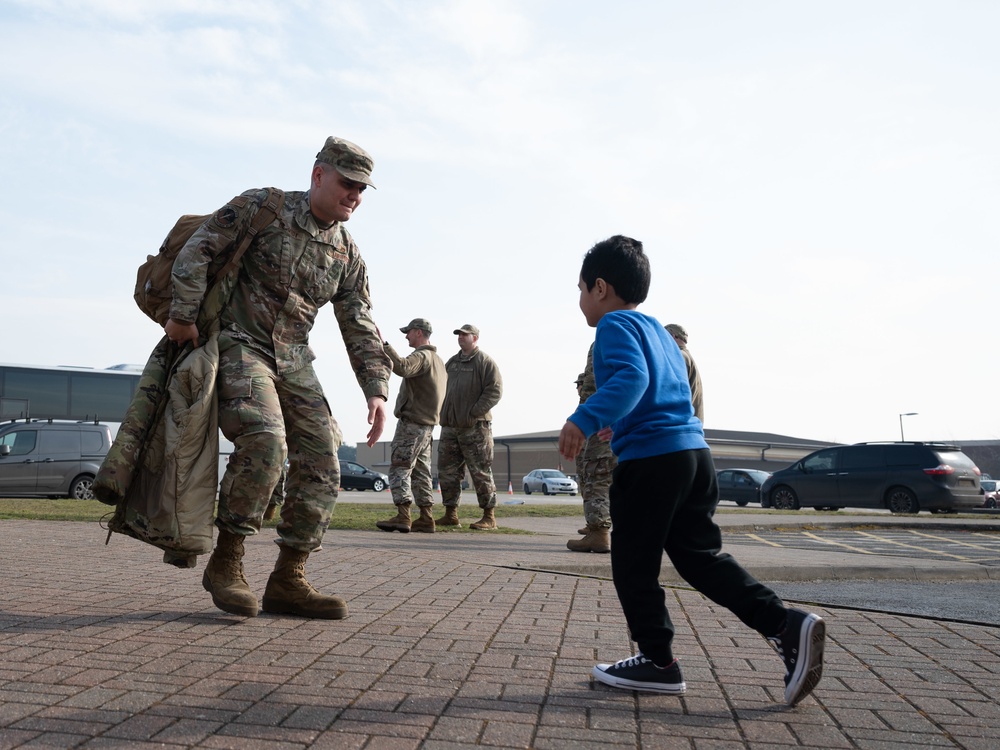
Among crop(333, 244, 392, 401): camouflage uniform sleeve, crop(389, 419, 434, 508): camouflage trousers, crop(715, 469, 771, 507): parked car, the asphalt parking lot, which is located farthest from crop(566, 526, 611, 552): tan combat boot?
crop(715, 469, 771, 507): parked car

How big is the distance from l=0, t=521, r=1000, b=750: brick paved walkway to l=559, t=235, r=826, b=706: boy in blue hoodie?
7.5 inches

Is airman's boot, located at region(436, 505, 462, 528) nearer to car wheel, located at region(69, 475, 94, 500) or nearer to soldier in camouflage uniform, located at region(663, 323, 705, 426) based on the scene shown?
soldier in camouflage uniform, located at region(663, 323, 705, 426)

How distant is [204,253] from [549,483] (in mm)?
44037

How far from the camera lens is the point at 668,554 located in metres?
Answer: 3.35

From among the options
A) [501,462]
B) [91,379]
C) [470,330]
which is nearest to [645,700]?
[470,330]

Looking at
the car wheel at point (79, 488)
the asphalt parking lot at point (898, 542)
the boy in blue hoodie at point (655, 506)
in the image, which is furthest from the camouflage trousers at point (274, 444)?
the car wheel at point (79, 488)

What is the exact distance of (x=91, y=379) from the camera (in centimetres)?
2516

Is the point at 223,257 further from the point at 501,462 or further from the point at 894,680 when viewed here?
the point at 501,462

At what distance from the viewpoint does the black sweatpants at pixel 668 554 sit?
Result: 10.8ft

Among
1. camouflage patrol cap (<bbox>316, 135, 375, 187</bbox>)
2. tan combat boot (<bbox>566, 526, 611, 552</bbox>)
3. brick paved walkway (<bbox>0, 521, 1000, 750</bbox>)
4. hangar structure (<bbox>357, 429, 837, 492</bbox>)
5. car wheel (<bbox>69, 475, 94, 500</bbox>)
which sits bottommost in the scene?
brick paved walkway (<bbox>0, 521, 1000, 750</bbox>)

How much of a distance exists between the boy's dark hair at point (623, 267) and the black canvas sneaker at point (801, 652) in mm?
1254

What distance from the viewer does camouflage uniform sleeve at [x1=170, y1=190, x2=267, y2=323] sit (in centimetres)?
431

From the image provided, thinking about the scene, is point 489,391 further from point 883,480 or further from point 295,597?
point 883,480

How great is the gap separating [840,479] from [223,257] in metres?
19.7
